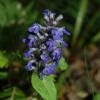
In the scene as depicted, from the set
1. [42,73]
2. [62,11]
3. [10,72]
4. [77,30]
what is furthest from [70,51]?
[42,73]

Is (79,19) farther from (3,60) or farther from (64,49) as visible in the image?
(3,60)

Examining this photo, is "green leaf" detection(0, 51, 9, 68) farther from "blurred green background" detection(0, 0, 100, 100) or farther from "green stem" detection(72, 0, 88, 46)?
"green stem" detection(72, 0, 88, 46)

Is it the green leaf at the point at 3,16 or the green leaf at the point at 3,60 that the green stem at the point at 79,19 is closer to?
the green leaf at the point at 3,16

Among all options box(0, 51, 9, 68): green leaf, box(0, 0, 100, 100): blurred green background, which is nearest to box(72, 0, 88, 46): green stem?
box(0, 0, 100, 100): blurred green background

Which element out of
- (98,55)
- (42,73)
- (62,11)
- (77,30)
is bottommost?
(42,73)

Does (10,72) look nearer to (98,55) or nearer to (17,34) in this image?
(17,34)
